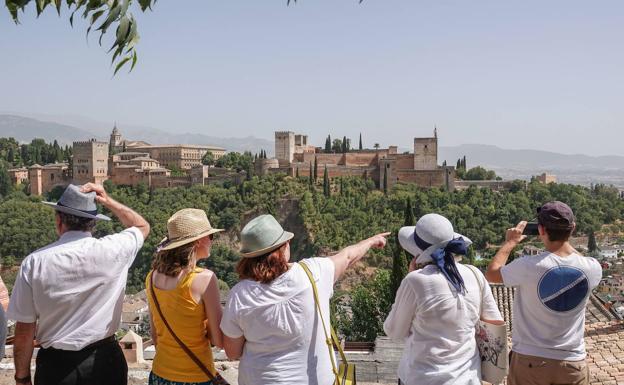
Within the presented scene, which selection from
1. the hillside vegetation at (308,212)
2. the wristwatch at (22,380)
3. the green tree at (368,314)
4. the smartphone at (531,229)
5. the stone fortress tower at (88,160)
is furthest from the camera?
the stone fortress tower at (88,160)

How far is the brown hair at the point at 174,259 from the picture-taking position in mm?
3025

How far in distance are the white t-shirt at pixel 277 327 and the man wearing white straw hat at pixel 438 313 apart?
1.54 feet

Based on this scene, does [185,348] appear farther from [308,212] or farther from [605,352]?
[308,212]

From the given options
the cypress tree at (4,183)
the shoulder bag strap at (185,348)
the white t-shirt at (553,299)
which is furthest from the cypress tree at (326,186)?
the shoulder bag strap at (185,348)

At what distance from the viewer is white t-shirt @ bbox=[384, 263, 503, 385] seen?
297 cm

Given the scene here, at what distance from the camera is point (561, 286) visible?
10.5 ft

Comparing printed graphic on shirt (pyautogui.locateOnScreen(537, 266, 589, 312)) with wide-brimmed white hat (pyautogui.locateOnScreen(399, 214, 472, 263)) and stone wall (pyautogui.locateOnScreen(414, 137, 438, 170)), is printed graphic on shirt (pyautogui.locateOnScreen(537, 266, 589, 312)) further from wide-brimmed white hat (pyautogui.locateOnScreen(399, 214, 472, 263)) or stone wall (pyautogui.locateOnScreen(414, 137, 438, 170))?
stone wall (pyautogui.locateOnScreen(414, 137, 438, 170))

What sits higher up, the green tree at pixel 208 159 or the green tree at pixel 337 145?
→ the green tree at pixel 337 145

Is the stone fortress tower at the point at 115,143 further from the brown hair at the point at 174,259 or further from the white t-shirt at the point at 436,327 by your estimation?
the white t-shirt at the point at 436,327

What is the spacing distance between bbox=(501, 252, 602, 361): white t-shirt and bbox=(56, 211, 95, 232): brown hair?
2266 mm

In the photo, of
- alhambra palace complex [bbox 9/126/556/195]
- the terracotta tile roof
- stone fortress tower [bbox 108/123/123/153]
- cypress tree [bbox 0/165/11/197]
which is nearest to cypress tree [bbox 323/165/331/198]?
alhambra palace complex [bbox 9/126/556/195]

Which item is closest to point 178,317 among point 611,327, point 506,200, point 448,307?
point 448,307

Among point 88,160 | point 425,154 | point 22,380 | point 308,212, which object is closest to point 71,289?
point 22,380

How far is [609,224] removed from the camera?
5662 centimetres
